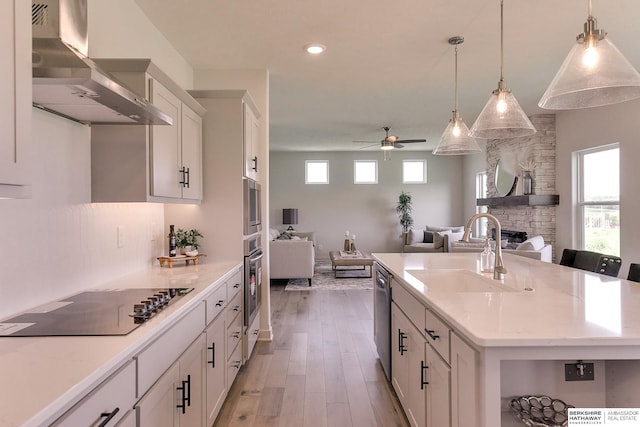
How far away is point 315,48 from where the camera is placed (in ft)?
11.4

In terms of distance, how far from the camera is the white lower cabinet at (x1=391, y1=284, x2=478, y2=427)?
135 centimetres

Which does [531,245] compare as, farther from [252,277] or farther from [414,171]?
[414,171]

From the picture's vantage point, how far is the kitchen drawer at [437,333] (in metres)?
1.53

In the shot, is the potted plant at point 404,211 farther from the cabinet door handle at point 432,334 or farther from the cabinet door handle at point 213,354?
the cabinet door handle at point 432,334

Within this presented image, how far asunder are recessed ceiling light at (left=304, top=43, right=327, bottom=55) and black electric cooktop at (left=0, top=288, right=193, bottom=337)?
8.05 ft

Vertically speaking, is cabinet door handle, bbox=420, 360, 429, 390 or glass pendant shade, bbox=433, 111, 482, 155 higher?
glass pendant shade, bbox=433, 111, 482, 155

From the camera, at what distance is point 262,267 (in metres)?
3.99

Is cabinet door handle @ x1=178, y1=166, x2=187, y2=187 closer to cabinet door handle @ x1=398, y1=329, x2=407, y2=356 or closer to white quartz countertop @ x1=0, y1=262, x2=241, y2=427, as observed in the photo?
white quartz countertop @ x1=0, y1=262, x2=241, y2=427

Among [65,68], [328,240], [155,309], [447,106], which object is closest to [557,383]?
[155,309]

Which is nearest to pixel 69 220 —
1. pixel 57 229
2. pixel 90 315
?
pixel 57 229

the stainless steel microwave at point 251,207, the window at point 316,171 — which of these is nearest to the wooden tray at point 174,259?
the stainless steel microwave at point 251,207

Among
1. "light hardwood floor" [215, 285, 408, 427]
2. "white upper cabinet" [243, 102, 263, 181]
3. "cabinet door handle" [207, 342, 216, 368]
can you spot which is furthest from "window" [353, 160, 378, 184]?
"cabinet door handle" [207, 342, 216, 368]

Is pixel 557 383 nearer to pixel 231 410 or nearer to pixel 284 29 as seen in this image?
pixel 231 410

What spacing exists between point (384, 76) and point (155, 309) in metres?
3.62
